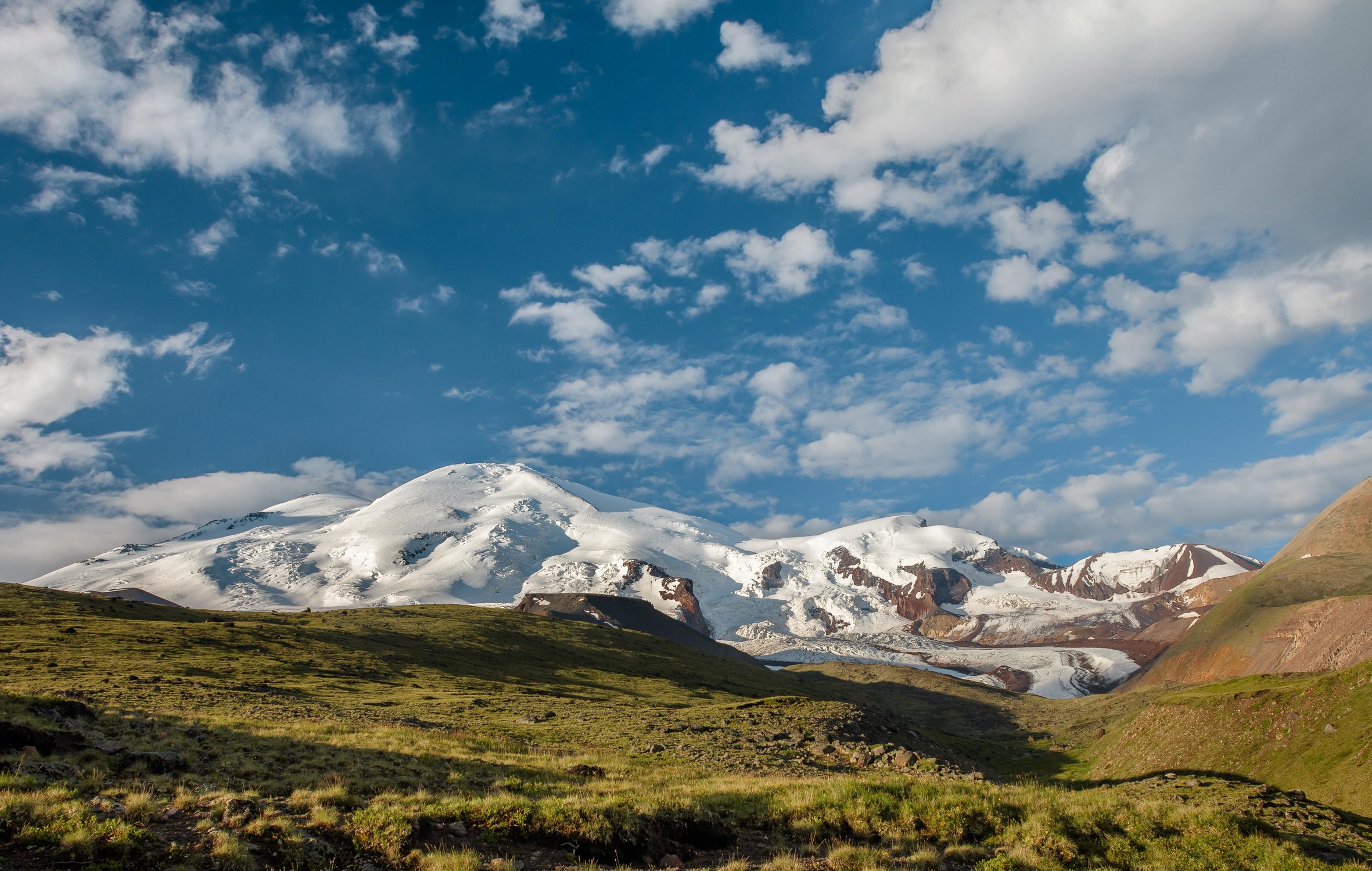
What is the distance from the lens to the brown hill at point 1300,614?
A: 7298cm

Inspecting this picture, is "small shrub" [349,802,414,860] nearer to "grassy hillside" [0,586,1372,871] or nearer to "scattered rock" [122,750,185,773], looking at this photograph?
"grassy hillside" [0,586,1372,871]

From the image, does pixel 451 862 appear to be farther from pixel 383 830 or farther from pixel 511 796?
pixel 511 796

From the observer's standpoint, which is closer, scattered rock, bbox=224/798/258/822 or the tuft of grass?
the tuft of grass

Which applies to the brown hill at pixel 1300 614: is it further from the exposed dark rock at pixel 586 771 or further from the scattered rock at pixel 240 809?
the scattered rock at pixel 240 809

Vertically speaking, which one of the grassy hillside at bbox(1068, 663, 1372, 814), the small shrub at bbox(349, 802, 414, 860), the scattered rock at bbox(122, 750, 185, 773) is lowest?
the grassy hillside at bbox(1068, 663, 1372, 814)

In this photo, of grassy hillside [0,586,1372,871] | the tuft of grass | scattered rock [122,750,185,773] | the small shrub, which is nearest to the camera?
the tuft of grass

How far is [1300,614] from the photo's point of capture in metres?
93.5

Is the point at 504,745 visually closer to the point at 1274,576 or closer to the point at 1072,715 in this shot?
the point at 1072,715

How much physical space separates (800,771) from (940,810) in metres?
17.5

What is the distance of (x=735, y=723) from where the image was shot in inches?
2149

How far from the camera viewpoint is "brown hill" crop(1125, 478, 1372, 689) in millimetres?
72981

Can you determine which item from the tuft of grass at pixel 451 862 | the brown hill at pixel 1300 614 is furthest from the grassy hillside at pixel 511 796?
the brown hill at pixel 1300 614

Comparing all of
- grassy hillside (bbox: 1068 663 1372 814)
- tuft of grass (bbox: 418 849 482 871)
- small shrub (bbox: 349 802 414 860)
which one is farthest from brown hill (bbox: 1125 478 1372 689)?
small shrub (bbox: 349 802 414 860)

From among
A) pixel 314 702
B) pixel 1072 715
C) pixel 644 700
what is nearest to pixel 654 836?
pixel 314 702
